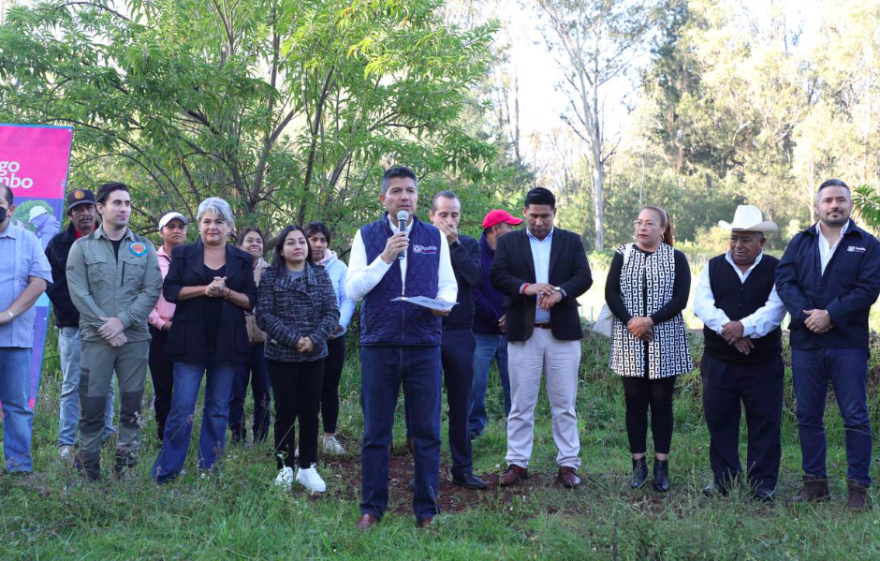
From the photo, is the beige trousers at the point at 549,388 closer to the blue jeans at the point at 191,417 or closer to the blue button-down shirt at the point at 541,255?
the blue button-down shirt at the point at 541,255

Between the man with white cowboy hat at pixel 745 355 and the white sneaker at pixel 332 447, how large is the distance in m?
2.90

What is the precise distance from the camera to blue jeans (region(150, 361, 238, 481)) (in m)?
5.37

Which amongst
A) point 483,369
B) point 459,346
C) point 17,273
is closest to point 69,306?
point 17,273

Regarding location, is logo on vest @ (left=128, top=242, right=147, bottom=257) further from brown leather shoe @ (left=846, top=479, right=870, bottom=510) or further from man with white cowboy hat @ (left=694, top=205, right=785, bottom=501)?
brown leather shoe @ (left=846, top=479, right=870, bottom=510)

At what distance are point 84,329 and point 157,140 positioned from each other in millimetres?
3509

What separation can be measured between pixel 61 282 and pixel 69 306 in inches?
7.8

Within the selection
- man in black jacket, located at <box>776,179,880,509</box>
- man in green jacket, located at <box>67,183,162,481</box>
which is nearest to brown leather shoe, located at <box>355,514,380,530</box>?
man in green jacket, located at <box>67,183,162,481</box>

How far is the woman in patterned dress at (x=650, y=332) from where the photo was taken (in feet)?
18.8

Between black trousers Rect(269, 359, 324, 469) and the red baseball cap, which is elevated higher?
the red baseball cap

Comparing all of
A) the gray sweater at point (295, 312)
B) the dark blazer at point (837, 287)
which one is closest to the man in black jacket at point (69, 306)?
the gray sweater at point (295, 312)

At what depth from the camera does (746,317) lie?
5.52 m

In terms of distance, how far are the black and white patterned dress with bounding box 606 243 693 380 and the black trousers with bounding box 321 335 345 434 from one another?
2204mm

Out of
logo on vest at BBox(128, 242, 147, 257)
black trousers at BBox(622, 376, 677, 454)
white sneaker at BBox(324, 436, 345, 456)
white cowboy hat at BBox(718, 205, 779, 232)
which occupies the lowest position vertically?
white sneaker at BBox(324, 436, 345, 456)

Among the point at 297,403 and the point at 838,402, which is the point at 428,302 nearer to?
the point at 297,403
